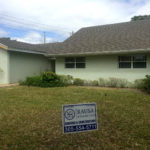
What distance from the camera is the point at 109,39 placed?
13.2 meters

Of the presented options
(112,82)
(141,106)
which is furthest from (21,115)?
(112,82)

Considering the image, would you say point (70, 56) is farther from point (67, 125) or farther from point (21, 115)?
point (67, 125)

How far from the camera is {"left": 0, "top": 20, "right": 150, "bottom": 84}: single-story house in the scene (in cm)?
1122

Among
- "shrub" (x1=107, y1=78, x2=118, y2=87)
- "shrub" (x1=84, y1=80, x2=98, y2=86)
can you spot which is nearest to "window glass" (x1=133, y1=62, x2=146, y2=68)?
"shrub" (x1=107, y1=78, x2=118, y2=87)

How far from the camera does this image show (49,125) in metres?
4.38

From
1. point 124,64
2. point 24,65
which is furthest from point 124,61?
point 24,65

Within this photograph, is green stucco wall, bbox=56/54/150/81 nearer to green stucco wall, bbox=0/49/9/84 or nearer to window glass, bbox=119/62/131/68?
window glass, bbox=119/62/131/68

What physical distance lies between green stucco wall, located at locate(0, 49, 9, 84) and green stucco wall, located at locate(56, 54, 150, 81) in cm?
460

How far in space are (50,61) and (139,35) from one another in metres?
9.53

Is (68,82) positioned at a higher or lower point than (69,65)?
lower

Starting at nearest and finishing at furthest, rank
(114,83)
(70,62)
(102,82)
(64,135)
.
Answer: (64,135) < (114,83) < (102,82) < (70,62)

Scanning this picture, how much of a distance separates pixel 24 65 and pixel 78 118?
12552 millimetres

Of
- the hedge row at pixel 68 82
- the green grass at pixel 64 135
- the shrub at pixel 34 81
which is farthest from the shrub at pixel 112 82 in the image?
the green grass at pixel 64 135

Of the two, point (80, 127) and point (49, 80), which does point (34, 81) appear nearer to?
point (49, 80)
